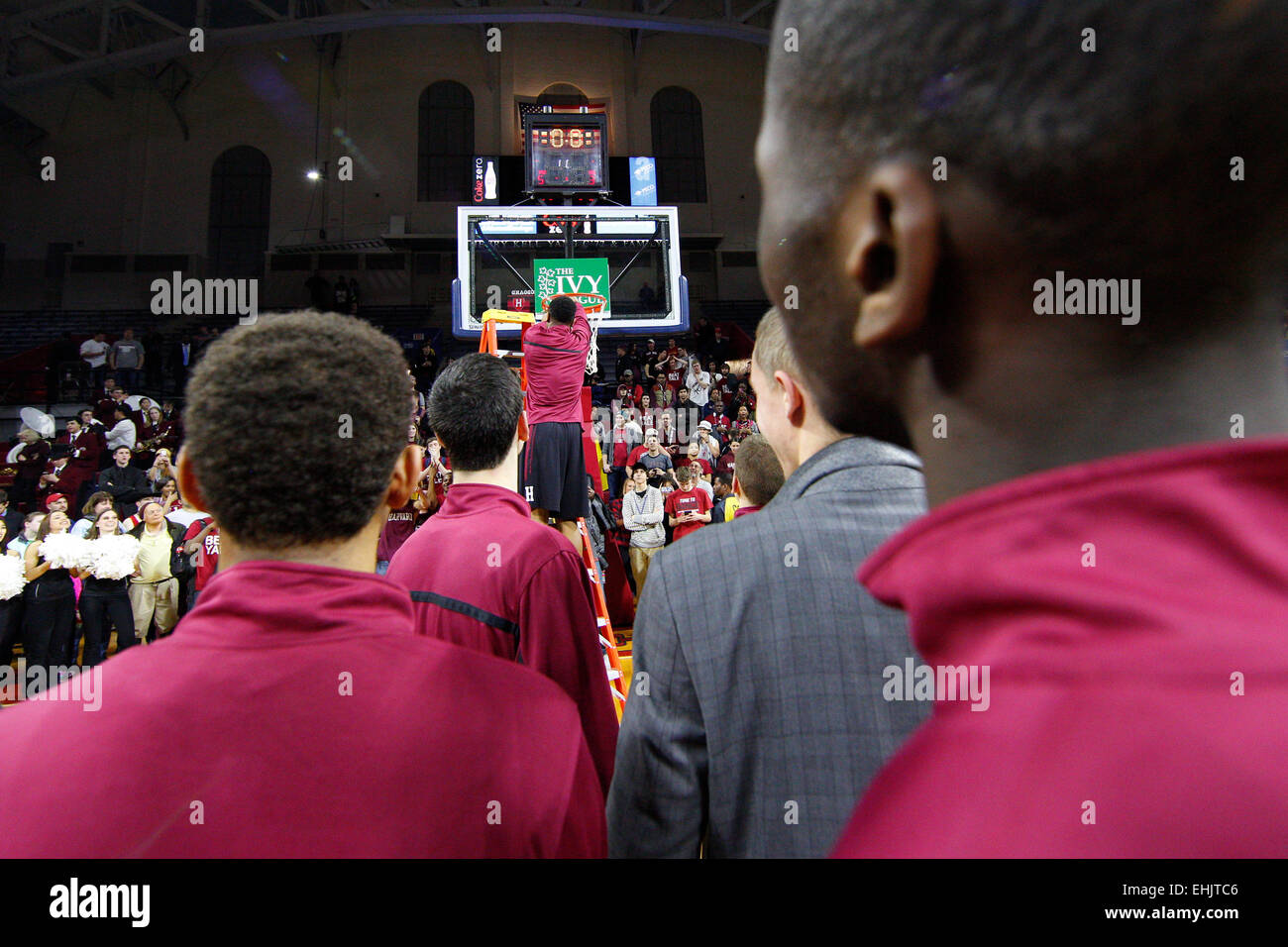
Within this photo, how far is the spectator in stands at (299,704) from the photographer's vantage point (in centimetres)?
78

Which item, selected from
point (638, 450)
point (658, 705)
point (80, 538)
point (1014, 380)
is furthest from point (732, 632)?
point (638, 450)

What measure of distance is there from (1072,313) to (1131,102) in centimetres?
10

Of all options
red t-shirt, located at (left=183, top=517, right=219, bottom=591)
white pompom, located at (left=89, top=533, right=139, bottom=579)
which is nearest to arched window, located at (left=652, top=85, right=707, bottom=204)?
red t-shirt, located at (left=183, top=517, right=219, bottom=591)

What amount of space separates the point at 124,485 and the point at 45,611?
2.67m

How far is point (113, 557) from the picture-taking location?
588 centimetres

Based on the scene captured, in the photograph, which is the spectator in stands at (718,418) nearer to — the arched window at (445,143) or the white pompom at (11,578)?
the white pompom at (11,578)

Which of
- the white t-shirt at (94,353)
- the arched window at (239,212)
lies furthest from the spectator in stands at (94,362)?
the arched window at (239,212)

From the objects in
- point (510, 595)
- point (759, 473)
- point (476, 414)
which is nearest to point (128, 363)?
point (476, 414)

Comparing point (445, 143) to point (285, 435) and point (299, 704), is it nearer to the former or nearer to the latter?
point (285, 435)

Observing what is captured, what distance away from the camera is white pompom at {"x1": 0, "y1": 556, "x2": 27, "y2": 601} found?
215 inches

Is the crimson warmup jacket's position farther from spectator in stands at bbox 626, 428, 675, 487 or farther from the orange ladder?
spectator in stands at bbox 626, 428, 675, 487

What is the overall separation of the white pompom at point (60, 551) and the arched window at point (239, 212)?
12.7 meters

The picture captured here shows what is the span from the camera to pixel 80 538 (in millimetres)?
5898

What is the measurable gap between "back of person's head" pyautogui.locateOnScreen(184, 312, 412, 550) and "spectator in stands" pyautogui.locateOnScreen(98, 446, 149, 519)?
8.35 m
